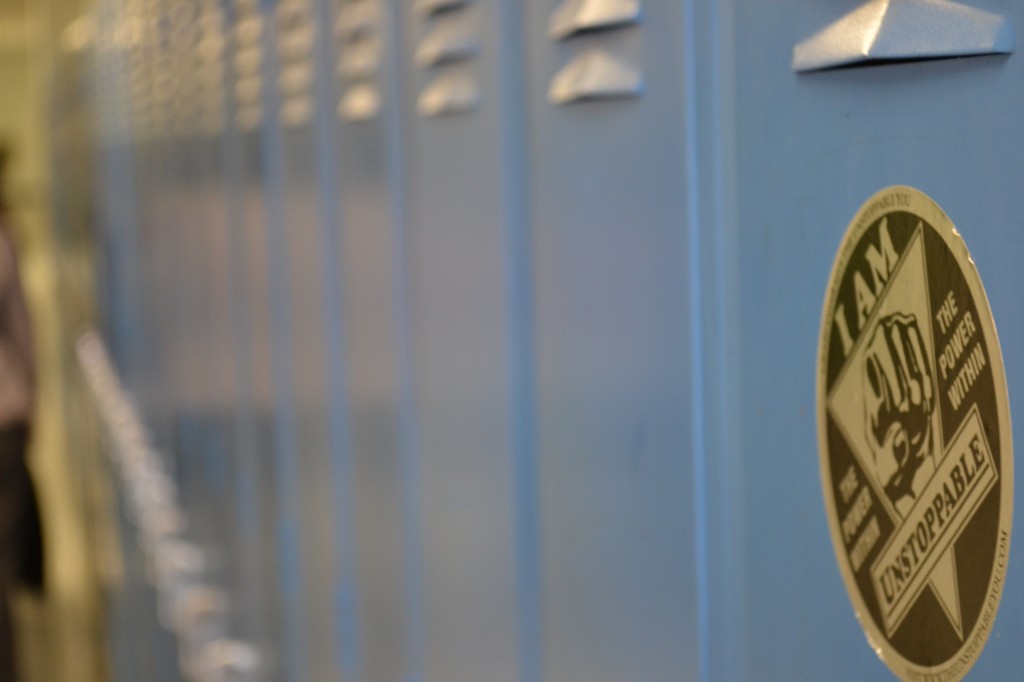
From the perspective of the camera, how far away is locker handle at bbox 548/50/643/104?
0.64 meters

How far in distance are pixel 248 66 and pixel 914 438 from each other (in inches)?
59.0

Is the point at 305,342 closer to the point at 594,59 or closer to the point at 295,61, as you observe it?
the point at 295,61

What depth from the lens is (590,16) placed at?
0.67 metres

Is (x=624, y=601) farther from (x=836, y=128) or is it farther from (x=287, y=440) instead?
(x=287, y=440)

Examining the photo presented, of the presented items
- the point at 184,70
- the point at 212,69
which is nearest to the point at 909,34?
the point at 212,69

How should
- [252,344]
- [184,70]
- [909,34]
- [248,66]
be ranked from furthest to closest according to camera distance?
[184,70] → [252,344] → [248,66] → [909,34]

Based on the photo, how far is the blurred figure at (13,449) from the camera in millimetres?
4387

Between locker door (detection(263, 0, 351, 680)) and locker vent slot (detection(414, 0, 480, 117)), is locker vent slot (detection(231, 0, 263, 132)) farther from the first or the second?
locker vent slot (detection(414, 0, 480, 117))

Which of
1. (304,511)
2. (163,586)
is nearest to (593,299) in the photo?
(304,511)

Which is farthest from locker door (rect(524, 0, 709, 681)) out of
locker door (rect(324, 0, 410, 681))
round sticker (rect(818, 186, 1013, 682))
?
locker door (rect(324, 0, 410, 681))

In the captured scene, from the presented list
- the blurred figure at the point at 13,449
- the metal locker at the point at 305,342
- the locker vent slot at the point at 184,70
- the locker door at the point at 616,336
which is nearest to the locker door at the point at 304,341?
the metal locker at the point at 305,342

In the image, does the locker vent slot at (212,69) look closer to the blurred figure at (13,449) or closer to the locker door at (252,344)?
the locker door at (252,344)

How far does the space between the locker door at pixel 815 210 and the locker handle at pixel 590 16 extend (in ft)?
0.30

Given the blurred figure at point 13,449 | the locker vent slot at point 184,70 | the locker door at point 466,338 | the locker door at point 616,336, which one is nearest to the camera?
the locker door at point 616,336
